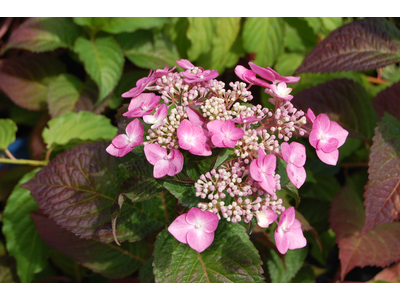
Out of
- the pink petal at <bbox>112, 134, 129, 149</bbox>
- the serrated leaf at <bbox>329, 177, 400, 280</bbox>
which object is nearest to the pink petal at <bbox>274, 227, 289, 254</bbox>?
the pink petal at <bbox>112, 134, 129, 149</bbox>

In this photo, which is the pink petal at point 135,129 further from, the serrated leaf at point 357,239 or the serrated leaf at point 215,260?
the serrated leaf at point 357,239

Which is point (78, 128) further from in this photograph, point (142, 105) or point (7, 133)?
point (142, 105)

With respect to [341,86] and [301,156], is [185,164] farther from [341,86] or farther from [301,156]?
[341,86]

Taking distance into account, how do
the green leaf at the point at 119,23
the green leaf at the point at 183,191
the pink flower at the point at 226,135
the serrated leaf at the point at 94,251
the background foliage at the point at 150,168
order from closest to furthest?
the pink flower at the point at 226,135
the green leaf at the point at 183,191
the background foliage at the point at 150,168
the serrated leaf at the point at 94,251
the green leaf at the point at 119,23

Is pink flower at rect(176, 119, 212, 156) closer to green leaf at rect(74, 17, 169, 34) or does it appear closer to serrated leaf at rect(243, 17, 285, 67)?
green leaf at rect(74, 17, 169, 34)

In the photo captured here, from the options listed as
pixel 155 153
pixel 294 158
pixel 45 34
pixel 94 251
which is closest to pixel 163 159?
pixel 155 153

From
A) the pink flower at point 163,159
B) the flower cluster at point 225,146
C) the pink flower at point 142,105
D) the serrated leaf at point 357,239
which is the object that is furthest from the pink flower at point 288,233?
the serrated leaf at point 357,239
